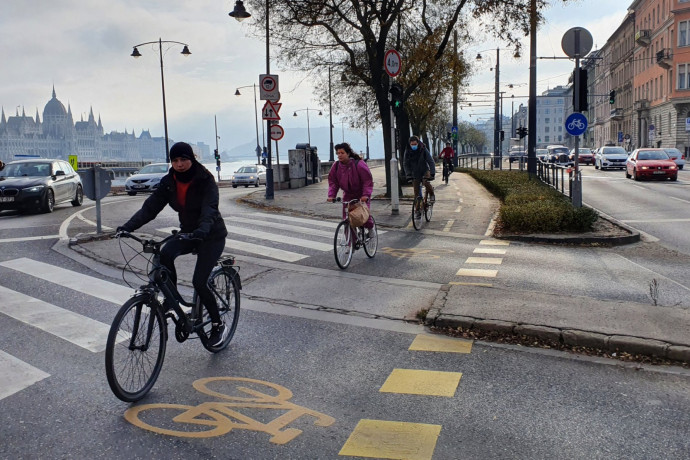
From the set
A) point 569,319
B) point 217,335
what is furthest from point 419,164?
point 217,335

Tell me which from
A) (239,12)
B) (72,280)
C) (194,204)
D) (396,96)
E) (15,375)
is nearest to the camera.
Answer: (15,375)

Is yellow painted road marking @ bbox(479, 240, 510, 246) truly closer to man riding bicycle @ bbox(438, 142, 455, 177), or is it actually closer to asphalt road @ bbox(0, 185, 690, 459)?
asphalt road @ bbox(0, 185, 690, 459)

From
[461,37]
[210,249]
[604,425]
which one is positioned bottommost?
[604,425]

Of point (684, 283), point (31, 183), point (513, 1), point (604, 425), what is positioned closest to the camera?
point (604, 425)

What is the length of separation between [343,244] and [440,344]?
12.2 ft

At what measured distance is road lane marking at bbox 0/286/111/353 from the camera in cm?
568

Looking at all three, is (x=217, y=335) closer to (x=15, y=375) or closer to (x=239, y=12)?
(x=15, y=375)

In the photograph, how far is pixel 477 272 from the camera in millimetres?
8844

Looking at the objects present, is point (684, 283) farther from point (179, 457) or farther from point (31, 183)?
point (31, 183)

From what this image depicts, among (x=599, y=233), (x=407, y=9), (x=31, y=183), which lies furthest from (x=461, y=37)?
(x=31, y=183)

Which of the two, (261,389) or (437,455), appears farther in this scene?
(261,389)

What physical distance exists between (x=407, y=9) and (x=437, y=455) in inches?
741

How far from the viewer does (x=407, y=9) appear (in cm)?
2036

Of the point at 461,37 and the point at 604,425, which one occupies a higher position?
the point at 461,37
